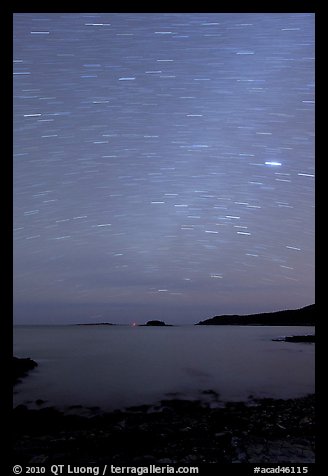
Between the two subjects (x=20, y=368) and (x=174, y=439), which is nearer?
(x=174, y=439)

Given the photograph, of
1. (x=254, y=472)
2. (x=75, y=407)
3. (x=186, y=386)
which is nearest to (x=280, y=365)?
(x=186, y=386)

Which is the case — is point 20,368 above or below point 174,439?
below

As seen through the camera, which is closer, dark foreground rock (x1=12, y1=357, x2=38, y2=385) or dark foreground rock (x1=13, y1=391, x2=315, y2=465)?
dark foreground rock (x1=13, y1=391, x2=315, y2=465)

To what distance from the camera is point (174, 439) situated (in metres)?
6.84

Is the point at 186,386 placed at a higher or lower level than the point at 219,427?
lower

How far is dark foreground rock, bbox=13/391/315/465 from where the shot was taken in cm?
559

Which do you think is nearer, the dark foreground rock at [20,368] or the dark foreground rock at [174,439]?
the dark foreground rock at [174,439]

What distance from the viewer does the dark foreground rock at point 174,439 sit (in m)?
5.59

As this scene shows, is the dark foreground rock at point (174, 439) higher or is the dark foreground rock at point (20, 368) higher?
the dark foreground rock at point (174, 439)

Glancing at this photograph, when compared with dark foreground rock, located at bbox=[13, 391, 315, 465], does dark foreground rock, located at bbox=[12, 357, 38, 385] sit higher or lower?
lower
